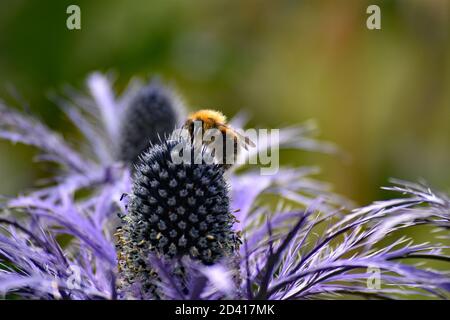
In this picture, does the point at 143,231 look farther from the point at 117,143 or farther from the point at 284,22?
the point at 284,22

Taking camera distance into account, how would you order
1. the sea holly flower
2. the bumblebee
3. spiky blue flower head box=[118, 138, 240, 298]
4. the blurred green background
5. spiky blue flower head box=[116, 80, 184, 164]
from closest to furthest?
the sea holly flower, spiky blue flower head box=[118, 138, 240, 298], the bumblebee, spiky blue flower head box=[116, 80, 184, 164], the blurred green background

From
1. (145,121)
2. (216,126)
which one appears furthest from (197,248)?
(145,121)

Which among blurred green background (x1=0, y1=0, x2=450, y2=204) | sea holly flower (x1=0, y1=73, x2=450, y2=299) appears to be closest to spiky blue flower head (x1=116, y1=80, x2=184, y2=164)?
sea holly flower (x1=0, y1=73, x2=450, y2=299)

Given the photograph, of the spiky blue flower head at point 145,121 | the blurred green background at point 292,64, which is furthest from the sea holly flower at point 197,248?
the blurred green background at point 292,64

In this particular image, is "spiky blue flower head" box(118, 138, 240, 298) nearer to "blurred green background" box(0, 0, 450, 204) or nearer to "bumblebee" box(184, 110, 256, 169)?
"bumblebee" box(184, 110, 256, 169)

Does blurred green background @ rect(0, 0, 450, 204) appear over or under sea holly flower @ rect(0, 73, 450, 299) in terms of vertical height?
over

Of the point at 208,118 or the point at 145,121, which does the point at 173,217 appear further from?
the point at 145,121
